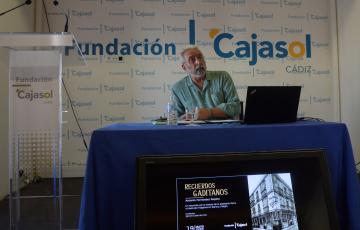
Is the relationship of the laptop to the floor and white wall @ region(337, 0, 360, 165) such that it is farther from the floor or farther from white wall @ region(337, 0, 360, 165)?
white wall @ region(337, 0, 360, 165)

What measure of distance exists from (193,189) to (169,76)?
343 centimetres

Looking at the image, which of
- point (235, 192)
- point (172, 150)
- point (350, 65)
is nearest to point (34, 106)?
point (172, 150)

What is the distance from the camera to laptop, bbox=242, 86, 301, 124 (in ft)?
4.96

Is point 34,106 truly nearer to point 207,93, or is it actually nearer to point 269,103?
point 207,93

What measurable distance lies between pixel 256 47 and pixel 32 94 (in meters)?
3.48

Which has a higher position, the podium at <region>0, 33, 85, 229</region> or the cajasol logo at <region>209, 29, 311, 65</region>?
the cajasol logo at <region>209, 29, 311, 65</region>

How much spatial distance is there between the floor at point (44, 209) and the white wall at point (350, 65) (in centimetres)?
385

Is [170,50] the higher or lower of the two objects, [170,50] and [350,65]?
the higher

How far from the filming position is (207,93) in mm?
2756

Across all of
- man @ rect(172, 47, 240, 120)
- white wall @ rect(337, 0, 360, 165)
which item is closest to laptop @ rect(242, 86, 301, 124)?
man @ rect(172, 47, 240, 120)

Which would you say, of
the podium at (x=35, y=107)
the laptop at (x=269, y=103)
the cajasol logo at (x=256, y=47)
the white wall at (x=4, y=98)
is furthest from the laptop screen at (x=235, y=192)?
the cajasol logo at (x=256, y=47)

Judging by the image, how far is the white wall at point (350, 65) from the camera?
13.7 ft

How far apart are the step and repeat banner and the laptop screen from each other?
3.12 m

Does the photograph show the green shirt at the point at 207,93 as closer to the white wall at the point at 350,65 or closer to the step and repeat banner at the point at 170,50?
the step and repeat banner at the point at 170,50
